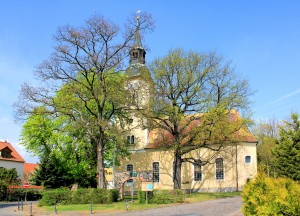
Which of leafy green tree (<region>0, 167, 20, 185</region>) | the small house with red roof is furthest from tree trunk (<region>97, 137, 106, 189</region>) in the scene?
the small house with red roof

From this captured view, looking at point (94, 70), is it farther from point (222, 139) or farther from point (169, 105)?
point (222, 139)

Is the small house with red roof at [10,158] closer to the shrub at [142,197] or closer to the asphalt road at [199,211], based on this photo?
the shrub at [142,197]

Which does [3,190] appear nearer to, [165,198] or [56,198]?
[56,198]

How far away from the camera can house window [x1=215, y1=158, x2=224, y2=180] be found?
41594mm

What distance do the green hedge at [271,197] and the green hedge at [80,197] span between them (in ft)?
63.3

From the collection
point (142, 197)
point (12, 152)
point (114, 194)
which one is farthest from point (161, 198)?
point (12, 152)

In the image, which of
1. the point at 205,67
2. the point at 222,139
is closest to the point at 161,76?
the point at 205,67

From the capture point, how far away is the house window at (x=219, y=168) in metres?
41.6

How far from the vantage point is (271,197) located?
30.9 ft

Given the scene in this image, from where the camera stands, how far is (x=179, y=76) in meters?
33.3

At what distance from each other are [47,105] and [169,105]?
1125 cm

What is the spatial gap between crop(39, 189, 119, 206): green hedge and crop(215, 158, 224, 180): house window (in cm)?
1607

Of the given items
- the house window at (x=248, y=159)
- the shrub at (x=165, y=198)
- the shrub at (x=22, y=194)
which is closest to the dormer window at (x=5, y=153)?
the shrub at (x=22, y=194)

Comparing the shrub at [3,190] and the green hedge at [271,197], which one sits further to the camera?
the shrub at [3,190]
